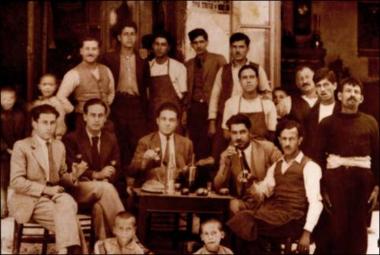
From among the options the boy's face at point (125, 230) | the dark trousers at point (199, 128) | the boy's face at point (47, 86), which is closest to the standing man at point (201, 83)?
the dark trousers at point (199, 128)

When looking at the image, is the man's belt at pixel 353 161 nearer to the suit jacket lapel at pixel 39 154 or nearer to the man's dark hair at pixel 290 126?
the man's dark hair at pixel 290 126

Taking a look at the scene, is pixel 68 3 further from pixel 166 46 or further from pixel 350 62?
pixel 350 62

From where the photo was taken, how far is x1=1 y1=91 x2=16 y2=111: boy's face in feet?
9.07

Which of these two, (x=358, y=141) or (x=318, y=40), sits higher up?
(x=318, y=40)

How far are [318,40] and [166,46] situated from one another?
1.88 meters

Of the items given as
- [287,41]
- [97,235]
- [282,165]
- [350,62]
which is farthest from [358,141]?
[350,62]

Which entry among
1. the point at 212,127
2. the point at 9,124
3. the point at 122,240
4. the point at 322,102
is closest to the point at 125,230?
the point at 122,240

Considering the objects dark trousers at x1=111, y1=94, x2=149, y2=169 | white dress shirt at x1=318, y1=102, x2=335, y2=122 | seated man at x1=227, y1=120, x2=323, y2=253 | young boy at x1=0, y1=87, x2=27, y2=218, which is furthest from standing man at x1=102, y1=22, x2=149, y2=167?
white dress shirt at x1=318, y1=102, x2=335, y2=122

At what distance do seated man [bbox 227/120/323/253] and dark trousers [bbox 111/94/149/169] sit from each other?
70 cm

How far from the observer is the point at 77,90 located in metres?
2.92

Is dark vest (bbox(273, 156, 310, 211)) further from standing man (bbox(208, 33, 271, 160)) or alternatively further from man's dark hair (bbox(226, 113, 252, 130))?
standing man (bbox(208, 33, 271, 160))

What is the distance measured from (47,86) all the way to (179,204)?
28.3 inches

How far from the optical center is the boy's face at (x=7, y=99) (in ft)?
9.07

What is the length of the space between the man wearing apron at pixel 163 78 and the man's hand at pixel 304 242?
92cm
